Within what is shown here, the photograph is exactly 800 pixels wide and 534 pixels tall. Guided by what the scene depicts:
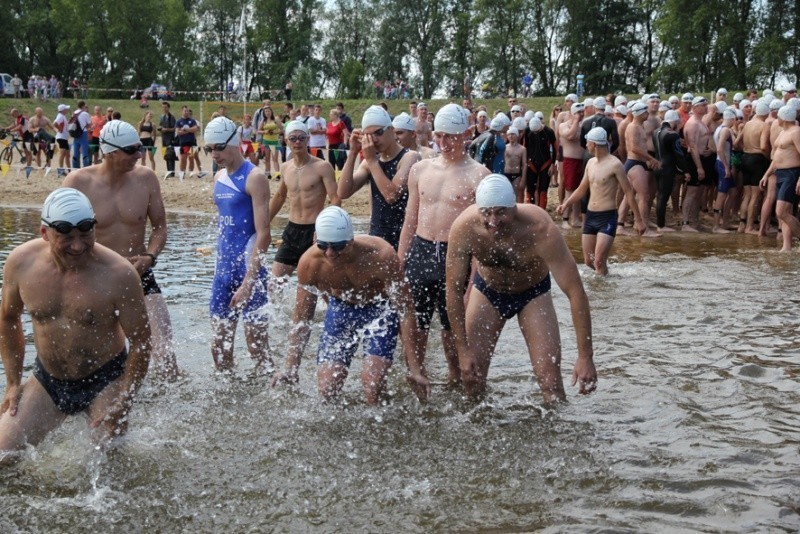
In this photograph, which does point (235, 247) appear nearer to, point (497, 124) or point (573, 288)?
→ point (573, 288)

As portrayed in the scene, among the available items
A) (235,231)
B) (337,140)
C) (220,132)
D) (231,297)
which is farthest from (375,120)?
(337,140)

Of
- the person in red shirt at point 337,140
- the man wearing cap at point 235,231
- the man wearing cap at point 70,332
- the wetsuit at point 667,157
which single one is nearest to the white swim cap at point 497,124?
the wetsuit at point 667,157

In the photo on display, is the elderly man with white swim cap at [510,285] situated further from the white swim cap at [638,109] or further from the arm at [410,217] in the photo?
the white swim cap at [638,109]

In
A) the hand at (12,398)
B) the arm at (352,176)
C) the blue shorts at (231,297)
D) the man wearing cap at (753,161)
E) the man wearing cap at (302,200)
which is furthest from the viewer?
the man wearing cap at (753,161)

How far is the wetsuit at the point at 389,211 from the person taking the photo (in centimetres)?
726

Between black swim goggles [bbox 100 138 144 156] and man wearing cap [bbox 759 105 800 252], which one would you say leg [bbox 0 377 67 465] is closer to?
black swim goggles [bbox 100 138 144 156]

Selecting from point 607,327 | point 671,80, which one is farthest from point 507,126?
point 671,80

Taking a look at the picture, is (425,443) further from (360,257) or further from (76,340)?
(76,340)

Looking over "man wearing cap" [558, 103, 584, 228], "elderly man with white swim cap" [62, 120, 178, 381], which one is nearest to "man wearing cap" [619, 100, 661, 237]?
"man wearing cap" [558, 103, 584, 228]

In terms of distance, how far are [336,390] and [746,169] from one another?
10029 mm

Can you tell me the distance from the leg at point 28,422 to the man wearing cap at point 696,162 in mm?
11383

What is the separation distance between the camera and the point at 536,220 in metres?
5.62

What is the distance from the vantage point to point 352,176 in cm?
782

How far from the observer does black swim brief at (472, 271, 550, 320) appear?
5980 millimetres
